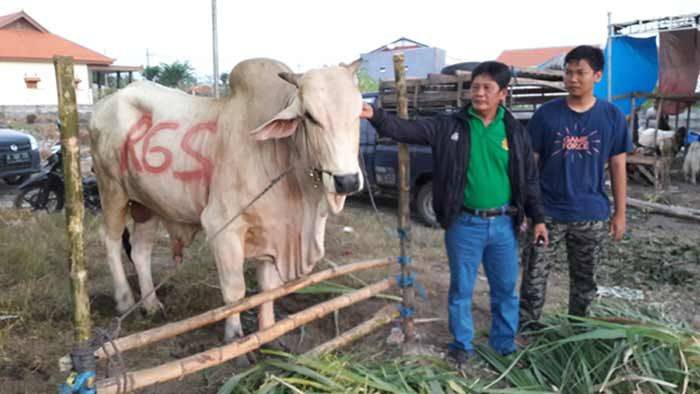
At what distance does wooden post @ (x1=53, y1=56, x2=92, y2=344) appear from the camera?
6.41 feet

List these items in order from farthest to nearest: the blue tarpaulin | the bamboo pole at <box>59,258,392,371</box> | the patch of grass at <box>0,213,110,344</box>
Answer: the blue tarpaulin < the patch of grass at <box>0,213,110,344</box> < the bamboo pole at <box>59,258,392,371</box>

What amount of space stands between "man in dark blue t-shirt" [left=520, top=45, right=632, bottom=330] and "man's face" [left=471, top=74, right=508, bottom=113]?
1.47 feet

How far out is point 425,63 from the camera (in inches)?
888

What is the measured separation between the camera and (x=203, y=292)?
4180mm

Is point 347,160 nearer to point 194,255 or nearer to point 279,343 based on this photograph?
point 279,343

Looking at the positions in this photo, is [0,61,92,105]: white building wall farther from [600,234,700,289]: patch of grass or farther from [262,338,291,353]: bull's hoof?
[262,338,291,353]: bull's hoof

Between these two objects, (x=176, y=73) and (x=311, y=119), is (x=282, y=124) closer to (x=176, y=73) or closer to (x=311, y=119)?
(x=311, y=119)

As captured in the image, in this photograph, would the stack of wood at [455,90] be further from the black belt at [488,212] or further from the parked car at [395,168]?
the black belt at [488,212]

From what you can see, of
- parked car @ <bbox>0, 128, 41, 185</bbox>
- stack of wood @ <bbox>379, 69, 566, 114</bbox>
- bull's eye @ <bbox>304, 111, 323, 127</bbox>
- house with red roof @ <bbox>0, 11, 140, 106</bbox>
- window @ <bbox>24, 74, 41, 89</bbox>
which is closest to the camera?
bull's eye @ <bbox>304, 111, 323, 127</bbox>

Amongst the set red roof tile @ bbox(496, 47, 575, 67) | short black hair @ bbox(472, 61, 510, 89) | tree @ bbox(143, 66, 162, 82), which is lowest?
short black hair @ bbox(472, 61, 510, 89)

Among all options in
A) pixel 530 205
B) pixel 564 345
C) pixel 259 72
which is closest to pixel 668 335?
pixel 564 345

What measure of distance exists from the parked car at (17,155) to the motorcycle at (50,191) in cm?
187

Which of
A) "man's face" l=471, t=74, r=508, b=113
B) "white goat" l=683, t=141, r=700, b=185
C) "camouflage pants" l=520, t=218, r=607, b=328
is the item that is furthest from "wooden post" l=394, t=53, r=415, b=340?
"white goat" l=683, t=141, r=700, b=185

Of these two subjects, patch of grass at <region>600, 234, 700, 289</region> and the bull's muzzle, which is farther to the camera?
patch of grass at <region>600, 234, 700, 289</region>
